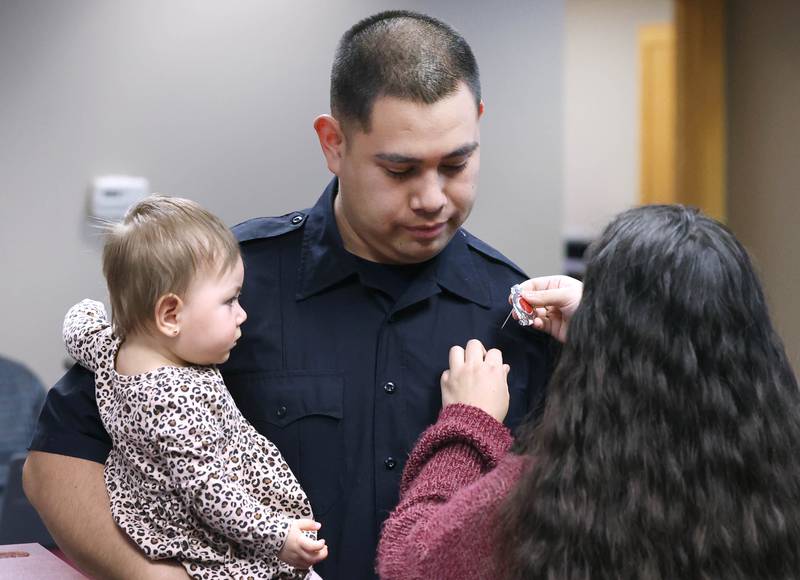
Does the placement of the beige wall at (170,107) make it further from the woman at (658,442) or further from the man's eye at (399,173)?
the woman at (658,442)

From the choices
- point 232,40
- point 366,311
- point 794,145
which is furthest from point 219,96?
point 794,145

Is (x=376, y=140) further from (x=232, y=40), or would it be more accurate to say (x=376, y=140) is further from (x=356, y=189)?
(x=232, y=40)

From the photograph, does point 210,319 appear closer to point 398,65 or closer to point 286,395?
point 286,395

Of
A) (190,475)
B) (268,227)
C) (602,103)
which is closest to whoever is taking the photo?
(190,475)

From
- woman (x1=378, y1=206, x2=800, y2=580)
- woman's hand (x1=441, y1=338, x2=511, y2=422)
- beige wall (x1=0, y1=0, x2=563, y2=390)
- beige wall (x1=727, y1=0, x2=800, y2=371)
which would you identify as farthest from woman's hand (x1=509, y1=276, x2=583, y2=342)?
beige wall (x1=727, y1=0, x2=800, y2=371)

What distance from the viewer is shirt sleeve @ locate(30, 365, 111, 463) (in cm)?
156

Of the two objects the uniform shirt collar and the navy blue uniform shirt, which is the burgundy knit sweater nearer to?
the navy blue uniform shirt

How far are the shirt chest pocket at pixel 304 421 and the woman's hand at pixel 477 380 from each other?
187 mm

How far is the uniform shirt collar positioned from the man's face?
0.06 meters

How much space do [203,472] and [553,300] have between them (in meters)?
0.56

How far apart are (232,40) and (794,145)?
2.54 metres

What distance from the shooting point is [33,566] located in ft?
5.49

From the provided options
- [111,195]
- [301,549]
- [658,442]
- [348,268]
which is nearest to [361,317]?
[348,268]

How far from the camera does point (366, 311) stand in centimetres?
173
